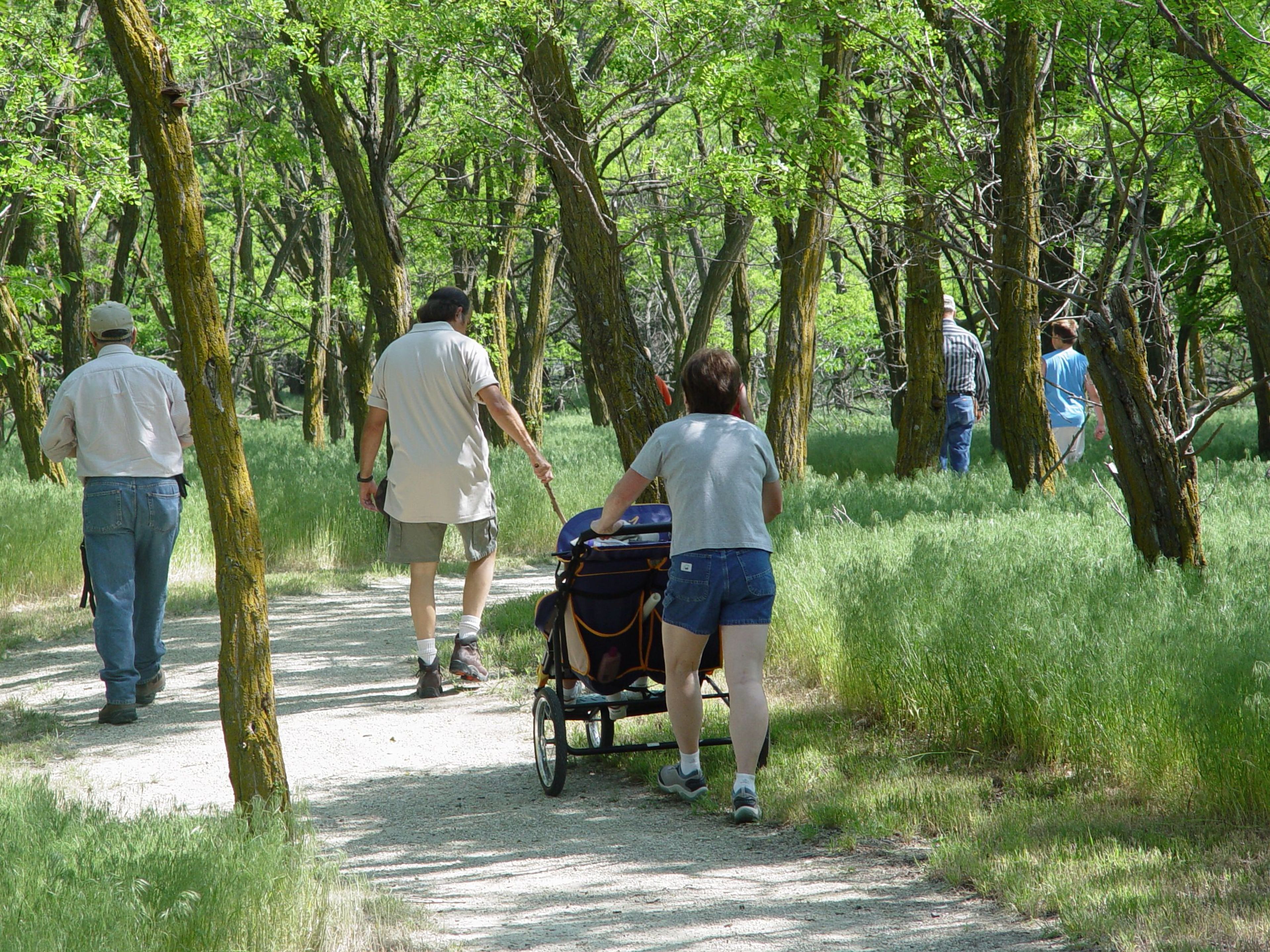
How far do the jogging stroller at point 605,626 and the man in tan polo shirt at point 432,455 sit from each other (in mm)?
1776

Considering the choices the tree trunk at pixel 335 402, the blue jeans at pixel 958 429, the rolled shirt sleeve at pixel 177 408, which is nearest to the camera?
the rolled shirt sleeve at pixel 177 408

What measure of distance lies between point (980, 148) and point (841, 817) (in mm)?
7766

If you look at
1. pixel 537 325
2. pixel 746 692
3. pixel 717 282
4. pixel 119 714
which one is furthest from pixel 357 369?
pixel 746 692

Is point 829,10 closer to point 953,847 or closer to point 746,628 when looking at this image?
point 746,628

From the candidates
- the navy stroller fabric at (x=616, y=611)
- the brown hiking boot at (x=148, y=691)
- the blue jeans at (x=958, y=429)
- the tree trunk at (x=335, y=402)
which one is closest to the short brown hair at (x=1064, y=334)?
the blue jeans at (x=958, y=429)

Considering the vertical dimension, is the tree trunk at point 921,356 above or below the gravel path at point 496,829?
above

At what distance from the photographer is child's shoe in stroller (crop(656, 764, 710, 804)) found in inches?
193

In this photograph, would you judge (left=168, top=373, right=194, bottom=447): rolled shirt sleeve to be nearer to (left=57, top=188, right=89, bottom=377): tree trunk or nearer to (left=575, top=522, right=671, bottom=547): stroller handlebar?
(left=575, top=522, right=671, bottom=547): stroller handlebar

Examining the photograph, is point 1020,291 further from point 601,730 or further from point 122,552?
point 122,552

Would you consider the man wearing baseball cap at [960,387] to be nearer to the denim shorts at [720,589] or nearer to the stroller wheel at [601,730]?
the stroller wheel at [601,730]

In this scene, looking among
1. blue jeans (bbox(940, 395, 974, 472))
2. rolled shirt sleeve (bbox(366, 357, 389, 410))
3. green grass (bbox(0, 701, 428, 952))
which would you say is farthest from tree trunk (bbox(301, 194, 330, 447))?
green grass (bbox(0, 701, 428, 952))

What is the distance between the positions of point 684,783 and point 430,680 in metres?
2.47

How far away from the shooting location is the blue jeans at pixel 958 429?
516 inches

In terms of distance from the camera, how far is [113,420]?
21.5 ft
